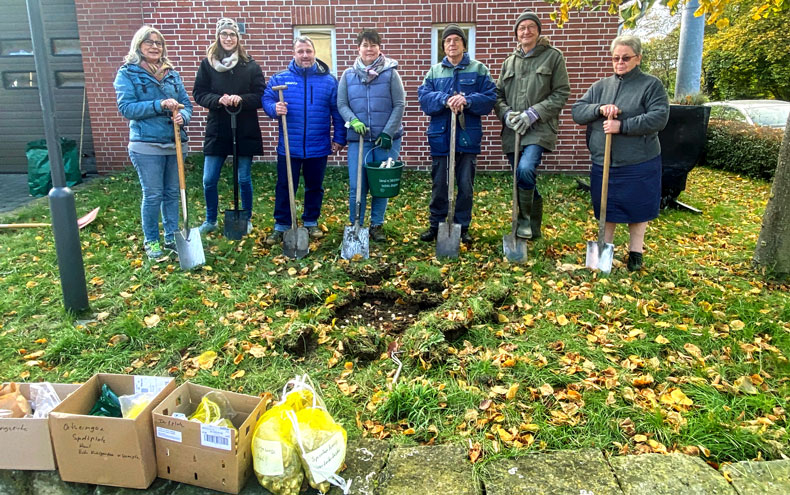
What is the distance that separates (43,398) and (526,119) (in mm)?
4226

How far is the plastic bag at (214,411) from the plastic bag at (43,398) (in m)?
0.69

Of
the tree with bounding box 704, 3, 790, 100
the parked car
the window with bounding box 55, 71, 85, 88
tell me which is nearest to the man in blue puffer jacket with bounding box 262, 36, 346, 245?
the window with bounding box 55, 71, 85, 88

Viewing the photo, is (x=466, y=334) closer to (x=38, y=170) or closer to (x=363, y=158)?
(x=363, y=158)

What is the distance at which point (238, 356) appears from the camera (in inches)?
147

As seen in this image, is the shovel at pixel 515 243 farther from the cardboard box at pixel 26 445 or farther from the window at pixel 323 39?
the window at pixel 323 39

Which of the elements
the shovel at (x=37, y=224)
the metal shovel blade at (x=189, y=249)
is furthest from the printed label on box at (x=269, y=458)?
the shovel at (x=37, y=224)

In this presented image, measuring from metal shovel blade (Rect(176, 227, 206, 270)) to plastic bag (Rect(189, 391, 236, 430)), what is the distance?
105 inches

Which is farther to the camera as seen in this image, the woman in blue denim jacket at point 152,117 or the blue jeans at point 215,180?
the blue jeans at point 215,180

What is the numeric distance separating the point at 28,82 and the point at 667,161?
34.8ft

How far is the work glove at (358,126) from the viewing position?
543 cm

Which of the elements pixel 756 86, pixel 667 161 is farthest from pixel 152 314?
pixel 756 86

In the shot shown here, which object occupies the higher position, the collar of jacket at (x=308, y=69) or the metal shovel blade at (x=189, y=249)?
the collar of jacket at (x=308, y=69)

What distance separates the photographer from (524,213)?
562 centimetres

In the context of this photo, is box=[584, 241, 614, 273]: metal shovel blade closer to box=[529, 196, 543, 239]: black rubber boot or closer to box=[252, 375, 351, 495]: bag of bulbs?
box=[529, 196, 543, 239]: black rubber boot
